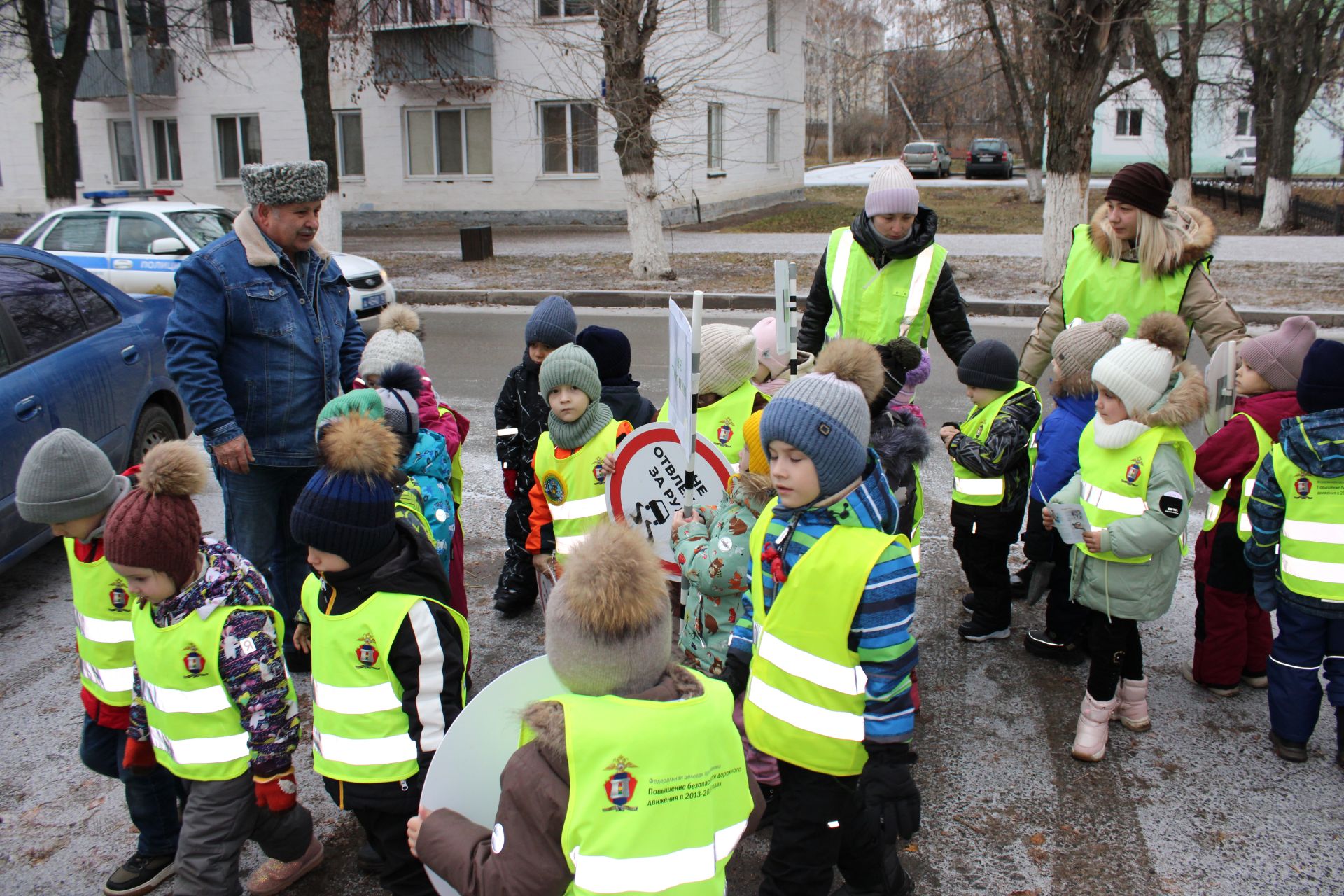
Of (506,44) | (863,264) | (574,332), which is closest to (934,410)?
(863,264)

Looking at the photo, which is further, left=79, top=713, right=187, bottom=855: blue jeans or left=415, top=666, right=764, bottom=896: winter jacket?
left=79, top=713, right=187, bottom=855: blue jeans

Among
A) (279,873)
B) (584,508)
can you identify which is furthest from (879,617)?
(279,873)

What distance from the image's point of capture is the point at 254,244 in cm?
396

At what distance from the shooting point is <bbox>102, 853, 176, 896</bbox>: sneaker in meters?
3.16

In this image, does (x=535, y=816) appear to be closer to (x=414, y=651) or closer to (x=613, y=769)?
(x=613, y=769)

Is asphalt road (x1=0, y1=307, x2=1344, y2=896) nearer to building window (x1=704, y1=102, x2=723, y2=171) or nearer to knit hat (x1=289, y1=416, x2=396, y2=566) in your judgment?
knit hat (x1=289, y1=416, x2=396, y2=566)

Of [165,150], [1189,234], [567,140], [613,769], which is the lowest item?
[613,769]

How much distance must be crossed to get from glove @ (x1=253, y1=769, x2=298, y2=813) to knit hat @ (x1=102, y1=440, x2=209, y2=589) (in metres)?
0.59

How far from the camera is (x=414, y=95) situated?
92.3 ft

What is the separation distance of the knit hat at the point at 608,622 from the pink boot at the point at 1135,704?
8.44ft

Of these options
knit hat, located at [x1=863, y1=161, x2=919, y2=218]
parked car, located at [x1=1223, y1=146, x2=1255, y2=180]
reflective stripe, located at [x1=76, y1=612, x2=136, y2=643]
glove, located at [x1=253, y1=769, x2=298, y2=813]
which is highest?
parked car, located at [x1=1223, y1=146, x2=1255, y2=180]

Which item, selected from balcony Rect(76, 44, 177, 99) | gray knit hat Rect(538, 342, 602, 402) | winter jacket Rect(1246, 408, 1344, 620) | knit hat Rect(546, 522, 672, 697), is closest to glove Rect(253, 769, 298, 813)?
knit hat Rect(546, 522, 672, 697)

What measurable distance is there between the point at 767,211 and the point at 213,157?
1627cm

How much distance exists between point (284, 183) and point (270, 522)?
134 centimetres
